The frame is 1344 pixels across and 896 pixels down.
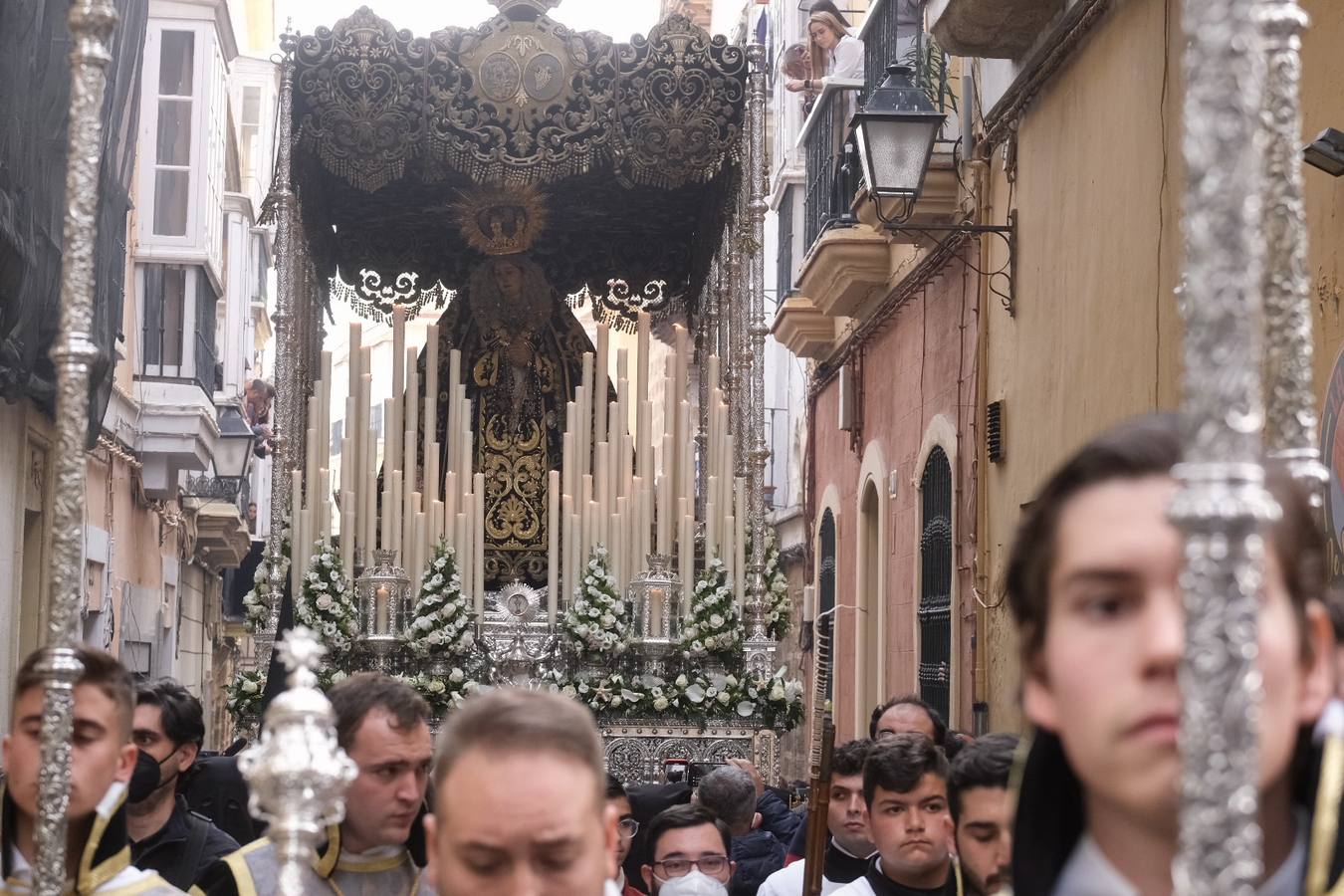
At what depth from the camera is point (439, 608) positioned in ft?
29.9

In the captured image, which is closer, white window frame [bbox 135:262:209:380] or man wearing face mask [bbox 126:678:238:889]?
man wearing face mask [bbox 126:678:238:889]

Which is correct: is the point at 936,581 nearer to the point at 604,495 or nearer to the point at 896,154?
the point at 604,495

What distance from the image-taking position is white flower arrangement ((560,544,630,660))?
9.12 metres

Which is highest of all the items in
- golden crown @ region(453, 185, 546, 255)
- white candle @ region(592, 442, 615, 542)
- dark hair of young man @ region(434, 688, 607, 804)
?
golden crown @ region(453, 185, 546, 255)

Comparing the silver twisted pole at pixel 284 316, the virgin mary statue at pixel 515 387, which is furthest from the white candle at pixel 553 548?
the virgin mary statue at pixel 515 387

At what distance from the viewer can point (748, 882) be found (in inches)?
265

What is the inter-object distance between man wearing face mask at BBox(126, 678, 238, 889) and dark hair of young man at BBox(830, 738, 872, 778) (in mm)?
1566

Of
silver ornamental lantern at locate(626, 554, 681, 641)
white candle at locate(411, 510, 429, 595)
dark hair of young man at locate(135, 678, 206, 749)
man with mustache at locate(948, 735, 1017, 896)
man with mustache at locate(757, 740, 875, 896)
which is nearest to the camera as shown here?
man with mustache at locate(948, 735, 1017, 896)

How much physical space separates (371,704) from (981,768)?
1.04 meters

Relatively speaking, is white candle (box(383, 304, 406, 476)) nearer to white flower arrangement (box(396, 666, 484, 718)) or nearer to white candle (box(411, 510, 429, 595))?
white candle (box(411, 510, 429, 595))

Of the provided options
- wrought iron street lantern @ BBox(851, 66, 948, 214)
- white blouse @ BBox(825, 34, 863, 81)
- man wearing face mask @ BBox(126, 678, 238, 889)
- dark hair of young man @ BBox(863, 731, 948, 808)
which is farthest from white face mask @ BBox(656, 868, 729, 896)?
white blouse @ BBox(825, 34, 863, 81)

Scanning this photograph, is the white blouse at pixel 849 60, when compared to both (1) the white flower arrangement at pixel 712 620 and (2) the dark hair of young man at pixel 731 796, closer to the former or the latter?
(1) the white flower arrangement at pixel 712 620

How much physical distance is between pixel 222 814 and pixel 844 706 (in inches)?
418

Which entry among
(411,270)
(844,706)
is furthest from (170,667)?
(411,270)
